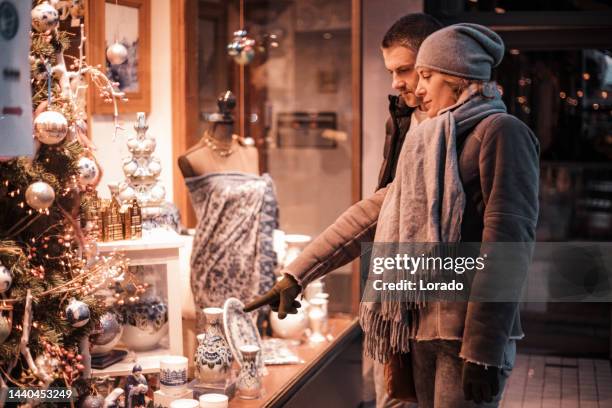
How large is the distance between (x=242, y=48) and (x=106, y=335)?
71.6 inches

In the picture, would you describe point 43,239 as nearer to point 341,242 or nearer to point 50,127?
point 50,127

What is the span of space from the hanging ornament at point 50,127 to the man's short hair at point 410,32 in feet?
3.78

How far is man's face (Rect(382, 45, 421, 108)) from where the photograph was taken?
103 inches

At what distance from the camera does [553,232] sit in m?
4.98

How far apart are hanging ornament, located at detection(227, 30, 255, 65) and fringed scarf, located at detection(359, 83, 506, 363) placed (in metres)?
1.92

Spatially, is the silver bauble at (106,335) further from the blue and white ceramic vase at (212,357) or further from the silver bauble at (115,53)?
the silver bauble at (115,53)

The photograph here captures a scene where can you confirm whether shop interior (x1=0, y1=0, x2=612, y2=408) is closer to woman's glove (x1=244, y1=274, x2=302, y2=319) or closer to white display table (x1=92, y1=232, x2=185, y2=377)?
white display table (x1=92, y1=232, x2=185, y2=377)

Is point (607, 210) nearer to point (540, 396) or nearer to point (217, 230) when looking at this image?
point (540, 396)

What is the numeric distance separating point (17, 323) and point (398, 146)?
1.33m

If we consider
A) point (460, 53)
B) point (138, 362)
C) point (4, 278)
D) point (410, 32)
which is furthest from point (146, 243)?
point (460, 53)

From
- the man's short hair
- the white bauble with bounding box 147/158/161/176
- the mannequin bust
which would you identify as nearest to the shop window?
the mannequin bust

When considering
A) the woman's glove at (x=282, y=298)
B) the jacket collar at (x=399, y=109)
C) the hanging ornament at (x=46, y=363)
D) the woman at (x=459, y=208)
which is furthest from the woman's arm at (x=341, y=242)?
the hanging ornament at (x=46, y=363)

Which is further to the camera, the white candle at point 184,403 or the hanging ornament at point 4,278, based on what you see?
the white candle at point 184,403

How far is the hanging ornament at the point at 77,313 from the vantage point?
198cm
